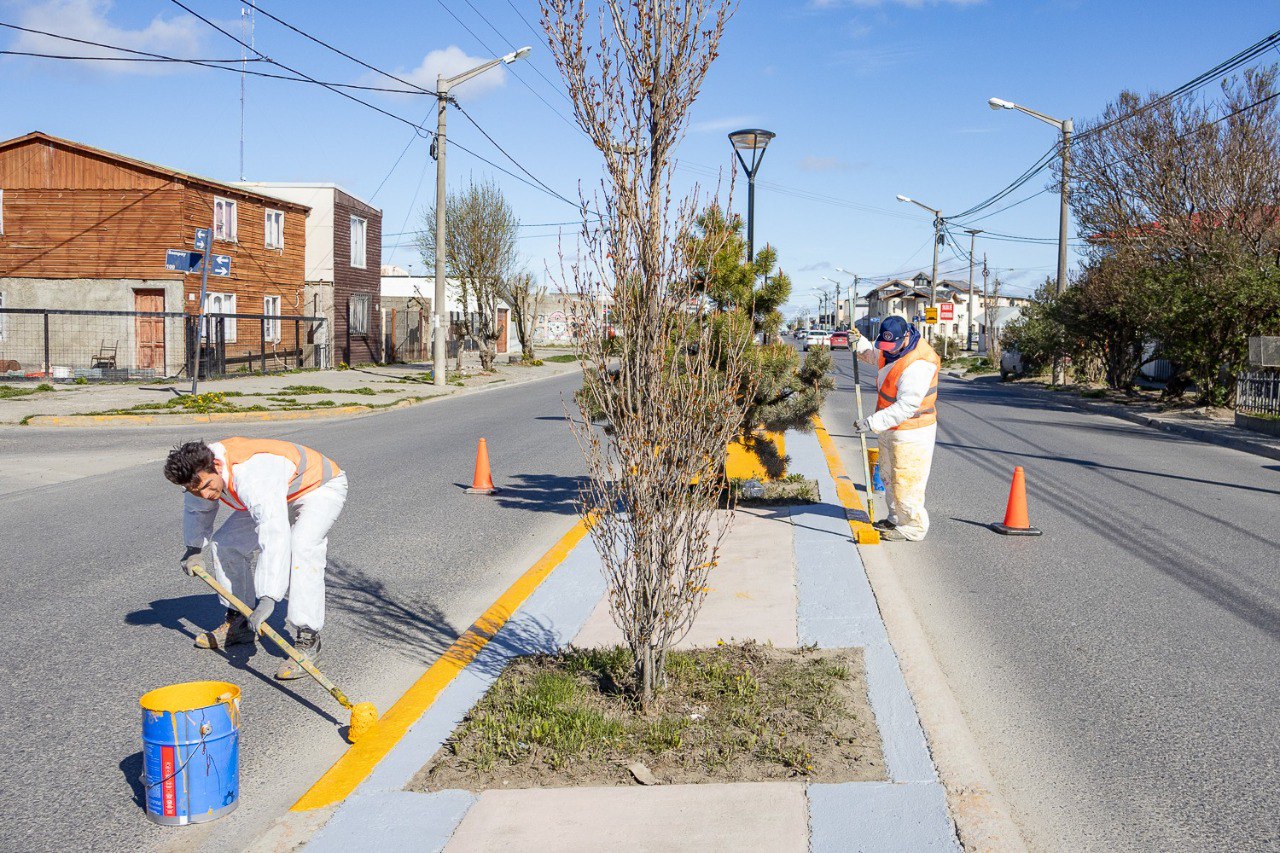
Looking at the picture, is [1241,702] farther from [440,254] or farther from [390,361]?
[390,361]

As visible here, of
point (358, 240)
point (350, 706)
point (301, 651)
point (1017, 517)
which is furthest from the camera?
point (358, 240)

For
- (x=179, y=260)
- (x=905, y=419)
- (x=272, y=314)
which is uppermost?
(x=179, y=260)

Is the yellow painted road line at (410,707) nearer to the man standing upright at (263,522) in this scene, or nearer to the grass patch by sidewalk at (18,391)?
the man standing upright at (263,522)

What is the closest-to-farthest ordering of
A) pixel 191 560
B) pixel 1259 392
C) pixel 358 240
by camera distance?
1. pixel 191 560
2. pixel 1259 392
3. pixel 358 240

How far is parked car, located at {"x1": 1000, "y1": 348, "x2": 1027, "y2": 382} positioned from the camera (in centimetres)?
3797

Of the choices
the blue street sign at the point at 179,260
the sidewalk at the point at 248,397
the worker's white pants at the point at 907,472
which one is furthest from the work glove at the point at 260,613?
the blue street sign at the point at 179,260

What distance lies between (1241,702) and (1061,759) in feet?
4.26

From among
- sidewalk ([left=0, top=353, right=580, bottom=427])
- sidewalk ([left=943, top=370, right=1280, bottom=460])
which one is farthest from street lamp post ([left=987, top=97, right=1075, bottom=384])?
sidewalk ([left=0, top=353, right=580, bottom=427])

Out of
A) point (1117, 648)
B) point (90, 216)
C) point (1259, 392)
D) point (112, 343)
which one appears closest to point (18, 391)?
point (112, 343)

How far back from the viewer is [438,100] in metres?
28.0

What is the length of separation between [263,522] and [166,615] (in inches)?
79.6

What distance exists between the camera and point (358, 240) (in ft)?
133

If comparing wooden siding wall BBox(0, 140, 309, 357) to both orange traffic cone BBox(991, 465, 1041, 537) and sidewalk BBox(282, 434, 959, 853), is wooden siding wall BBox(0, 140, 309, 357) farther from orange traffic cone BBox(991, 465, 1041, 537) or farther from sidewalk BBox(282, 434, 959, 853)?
sidewalk BBox(282, 434, 959, 853)

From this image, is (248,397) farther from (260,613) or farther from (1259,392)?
(260,613)
